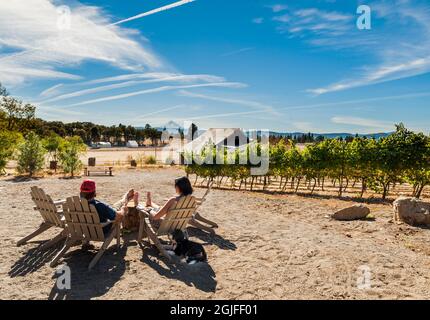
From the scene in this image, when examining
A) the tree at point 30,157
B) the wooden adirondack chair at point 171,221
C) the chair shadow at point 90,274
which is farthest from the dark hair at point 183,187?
the tree at point 30,157

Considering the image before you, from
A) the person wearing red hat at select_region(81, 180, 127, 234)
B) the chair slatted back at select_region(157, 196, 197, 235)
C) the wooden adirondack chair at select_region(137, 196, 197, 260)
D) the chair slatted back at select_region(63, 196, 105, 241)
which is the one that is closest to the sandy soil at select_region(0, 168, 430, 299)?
the wooden adirondack chair at select_region(137, 196, 197, 260)

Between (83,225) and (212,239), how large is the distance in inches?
111

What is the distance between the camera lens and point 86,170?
79.4 ft

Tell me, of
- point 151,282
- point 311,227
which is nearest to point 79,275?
point 151,282

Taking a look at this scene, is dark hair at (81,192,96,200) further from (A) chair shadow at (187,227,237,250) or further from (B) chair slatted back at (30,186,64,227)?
(A) chair shadow at (187,227,237,250)

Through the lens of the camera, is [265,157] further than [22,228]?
Yes

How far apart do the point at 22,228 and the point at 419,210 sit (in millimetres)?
9784

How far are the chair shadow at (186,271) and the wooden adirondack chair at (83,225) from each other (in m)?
0.81

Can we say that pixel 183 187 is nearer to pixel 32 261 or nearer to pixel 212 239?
pixel 212 239

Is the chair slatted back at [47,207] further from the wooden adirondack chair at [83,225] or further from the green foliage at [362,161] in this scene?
the green foliage at [362,161]

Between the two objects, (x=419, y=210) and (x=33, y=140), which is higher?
(x=33, y=140)

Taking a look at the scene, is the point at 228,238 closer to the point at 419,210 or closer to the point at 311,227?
the point at 311,227

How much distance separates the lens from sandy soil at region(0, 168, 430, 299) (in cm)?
479

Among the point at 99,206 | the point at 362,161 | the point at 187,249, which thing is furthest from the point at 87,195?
the point at 362,161
